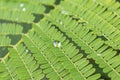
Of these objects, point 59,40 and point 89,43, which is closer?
point 89,43

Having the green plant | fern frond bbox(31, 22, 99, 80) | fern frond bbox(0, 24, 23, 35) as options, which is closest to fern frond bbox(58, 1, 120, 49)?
the green plant

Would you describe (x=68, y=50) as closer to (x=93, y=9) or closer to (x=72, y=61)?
(x=72, y=61)

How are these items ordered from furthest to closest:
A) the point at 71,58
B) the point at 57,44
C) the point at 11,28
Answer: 1. the point at 11,28
2. the point at 57,44
3. the point at 71,58

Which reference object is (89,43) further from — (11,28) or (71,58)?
(11,28)

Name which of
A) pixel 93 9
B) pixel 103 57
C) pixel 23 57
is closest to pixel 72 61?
pixel 103 57

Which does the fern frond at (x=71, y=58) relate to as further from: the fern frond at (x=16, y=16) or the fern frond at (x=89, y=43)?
the fern frond at (x=16, y=16)

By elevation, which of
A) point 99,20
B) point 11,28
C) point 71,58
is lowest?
point 71,58

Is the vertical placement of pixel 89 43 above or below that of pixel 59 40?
below

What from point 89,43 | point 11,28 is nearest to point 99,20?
point 89,43

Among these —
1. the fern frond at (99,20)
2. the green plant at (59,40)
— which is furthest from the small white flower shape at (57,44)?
the fern frond at (99,20)
